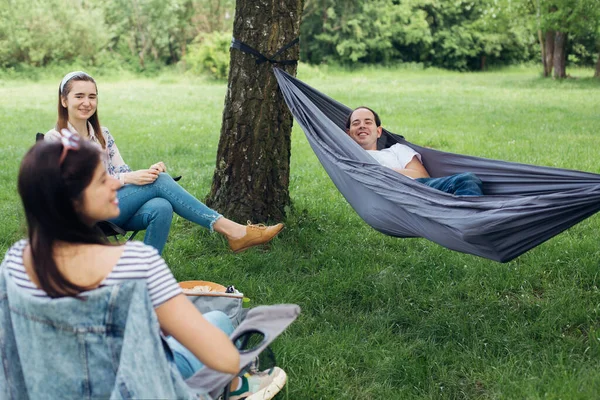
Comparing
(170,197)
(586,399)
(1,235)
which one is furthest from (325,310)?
(1,235)

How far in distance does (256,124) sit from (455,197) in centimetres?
154

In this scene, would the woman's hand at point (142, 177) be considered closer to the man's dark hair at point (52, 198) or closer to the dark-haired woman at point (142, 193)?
the dark-haired woman at point (142, 193)

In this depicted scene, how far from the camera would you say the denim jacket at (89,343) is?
143cm

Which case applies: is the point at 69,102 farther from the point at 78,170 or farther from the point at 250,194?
the point at 78,170

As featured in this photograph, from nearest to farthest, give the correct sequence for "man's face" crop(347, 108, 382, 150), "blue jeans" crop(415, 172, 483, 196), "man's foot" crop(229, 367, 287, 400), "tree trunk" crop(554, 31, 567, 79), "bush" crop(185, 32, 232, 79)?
"man's foot" crop(229, 367, 287, 400) < "blue jeans" crop(415, 172, 483, 196) < "man's face" crop(347, 108, 382, 150) < "tree trunk" crop(554, 31, 567, 79) < "bush" crop(185, 32, 232, 79)

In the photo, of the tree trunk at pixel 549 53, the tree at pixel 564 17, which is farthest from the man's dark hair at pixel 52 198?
the tree trunk at pixel 549 53

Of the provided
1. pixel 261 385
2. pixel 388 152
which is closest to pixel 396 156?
pixel 388 152

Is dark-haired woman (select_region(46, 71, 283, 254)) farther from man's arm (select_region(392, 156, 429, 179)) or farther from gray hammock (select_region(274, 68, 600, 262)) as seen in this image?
man's arm (select_region(392, 156, 429, 179))

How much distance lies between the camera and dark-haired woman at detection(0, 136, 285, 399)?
1410mm

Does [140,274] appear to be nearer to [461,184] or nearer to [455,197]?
[455,197]

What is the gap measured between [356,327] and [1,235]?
2.45 m

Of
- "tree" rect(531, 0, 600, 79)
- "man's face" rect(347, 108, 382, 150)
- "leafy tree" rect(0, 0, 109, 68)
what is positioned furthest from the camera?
"leafy tree" rect(0, 0, 109, 68)

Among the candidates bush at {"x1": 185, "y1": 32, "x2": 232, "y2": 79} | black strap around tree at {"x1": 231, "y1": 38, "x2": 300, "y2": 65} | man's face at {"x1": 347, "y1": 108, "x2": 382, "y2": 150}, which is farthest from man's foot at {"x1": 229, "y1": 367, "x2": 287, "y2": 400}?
bush at {"x1": 185, "y1": 32, "x2": 232, "y2": 79}

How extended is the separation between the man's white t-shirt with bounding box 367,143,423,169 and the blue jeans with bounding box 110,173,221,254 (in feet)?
3.75
